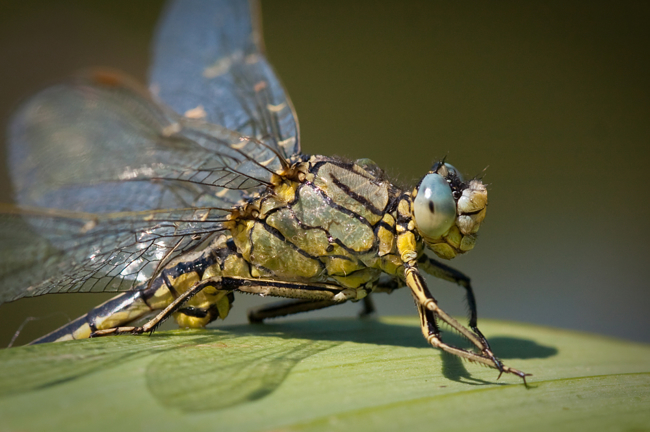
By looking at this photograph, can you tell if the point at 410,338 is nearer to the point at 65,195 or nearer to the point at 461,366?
the point at 461,366

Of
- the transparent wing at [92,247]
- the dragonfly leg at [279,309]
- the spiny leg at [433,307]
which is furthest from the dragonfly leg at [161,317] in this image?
the spiny leg at [433,307]

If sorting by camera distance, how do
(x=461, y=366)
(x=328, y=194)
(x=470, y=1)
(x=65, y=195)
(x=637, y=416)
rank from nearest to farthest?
(x=637, y=416) → (x=461, y=366) → (x=328, y=194) → (x=65, y=195) → (x=470, y=1)

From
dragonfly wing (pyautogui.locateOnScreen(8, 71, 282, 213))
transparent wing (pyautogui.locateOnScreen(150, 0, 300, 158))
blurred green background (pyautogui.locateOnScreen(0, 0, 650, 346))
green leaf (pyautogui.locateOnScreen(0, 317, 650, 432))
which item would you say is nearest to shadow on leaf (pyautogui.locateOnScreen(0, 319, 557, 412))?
green leaf (pyautogui.locateOnScreen(0, 317, 650, 432))

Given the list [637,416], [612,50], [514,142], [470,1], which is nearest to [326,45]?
[470,1]

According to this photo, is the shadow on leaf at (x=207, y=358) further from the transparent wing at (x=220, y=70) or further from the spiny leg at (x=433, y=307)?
the transparent wing at (x=220, y=70)

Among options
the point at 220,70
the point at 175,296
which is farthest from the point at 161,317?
the point at 220,70

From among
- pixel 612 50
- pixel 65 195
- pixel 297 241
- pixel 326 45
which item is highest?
pixel 326 45

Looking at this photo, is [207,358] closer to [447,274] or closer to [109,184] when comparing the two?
[447,274]
